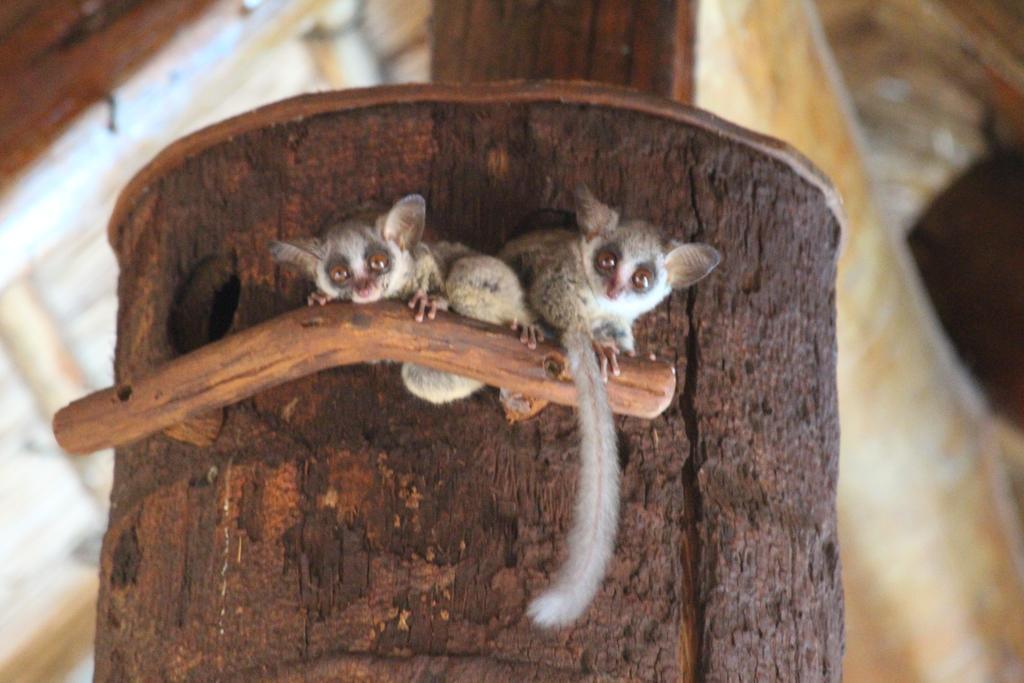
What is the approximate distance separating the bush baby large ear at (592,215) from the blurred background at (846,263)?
131 cm

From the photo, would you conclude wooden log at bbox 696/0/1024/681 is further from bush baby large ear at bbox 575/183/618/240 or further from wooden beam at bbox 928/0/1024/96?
bush baby large ear at bbox 575/183/618/240

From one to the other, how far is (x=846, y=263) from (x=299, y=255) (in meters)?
2.34

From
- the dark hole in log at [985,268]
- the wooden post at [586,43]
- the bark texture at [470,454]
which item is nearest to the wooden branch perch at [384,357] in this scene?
the bark texture at [470,454]

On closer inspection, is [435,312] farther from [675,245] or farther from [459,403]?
[675,245]

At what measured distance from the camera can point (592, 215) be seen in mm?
Answer: 2854

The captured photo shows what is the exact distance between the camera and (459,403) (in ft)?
9.00

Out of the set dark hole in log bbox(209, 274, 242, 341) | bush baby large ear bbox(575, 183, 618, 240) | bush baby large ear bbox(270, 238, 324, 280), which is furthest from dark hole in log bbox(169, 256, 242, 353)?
bush baby large ear bbox(575, 183, 618, 240)

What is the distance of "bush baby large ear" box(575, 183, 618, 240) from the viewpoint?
9.33 feet

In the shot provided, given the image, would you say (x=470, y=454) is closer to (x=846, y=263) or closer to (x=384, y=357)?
(x=384, y=357)

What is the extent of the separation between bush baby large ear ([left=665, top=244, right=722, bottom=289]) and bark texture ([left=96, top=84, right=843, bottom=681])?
13 centimetres

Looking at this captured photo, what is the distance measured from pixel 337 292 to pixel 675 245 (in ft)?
2.35

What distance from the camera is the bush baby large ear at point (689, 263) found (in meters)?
2.80

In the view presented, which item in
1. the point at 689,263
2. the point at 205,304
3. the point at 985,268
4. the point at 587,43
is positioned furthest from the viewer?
the point at 985,268

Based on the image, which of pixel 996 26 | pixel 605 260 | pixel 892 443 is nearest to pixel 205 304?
pixel 605 260
